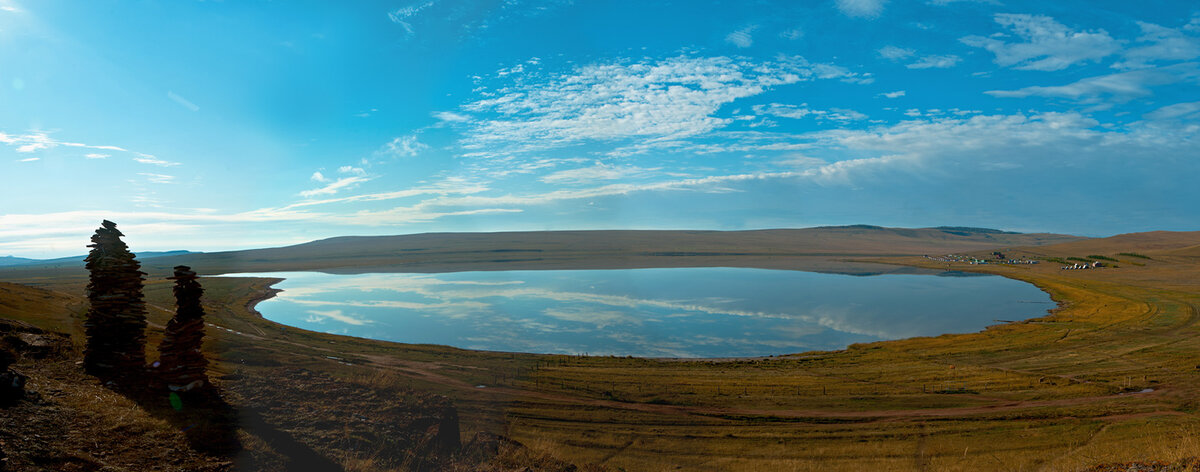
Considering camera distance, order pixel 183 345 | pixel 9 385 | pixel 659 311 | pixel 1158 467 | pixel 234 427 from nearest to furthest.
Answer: pixel 9 385 < pixel 1158 467 < pixel 234 427 < pixel 183 345 < pixel 659 311

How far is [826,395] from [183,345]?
54.8 feet

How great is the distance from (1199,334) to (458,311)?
144ft

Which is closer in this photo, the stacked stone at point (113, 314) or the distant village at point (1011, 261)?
the stacked stone at point (113, 314)

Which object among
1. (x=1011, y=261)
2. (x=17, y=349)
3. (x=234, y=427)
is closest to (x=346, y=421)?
(x=234, y=427)

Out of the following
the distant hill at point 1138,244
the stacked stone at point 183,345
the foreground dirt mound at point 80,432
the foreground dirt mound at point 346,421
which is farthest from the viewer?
the distant hill at point 1138,244

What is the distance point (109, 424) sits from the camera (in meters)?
7.46

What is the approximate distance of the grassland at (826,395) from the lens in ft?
39.4

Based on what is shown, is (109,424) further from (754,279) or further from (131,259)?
(754,279)

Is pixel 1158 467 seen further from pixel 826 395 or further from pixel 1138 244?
pixel 1138 244

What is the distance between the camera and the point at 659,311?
138ft

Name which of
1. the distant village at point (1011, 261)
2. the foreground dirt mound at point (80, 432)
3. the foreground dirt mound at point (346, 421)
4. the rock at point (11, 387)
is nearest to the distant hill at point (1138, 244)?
the distant village at point (1011, 261)

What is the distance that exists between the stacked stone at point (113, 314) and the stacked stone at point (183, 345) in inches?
33.1

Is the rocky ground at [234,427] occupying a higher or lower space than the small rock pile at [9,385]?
lower

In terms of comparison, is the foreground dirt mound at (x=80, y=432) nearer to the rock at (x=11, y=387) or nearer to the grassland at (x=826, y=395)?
the rock at (x=11, y=387)
